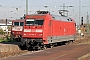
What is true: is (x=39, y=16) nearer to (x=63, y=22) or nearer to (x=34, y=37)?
(x=34, y=37)

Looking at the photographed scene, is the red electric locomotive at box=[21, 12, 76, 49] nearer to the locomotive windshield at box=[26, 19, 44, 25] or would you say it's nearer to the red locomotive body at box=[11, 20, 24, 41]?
the locomotive windshield at box=[26, 19, 44, 25]

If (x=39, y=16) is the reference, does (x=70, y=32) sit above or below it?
below

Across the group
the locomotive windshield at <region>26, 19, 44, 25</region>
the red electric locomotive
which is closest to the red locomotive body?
the red electric locomotive

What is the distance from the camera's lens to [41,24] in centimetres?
2769

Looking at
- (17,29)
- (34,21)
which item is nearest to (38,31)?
(34,21)

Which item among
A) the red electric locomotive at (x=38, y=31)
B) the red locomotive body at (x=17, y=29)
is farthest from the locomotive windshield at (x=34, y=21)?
the red locomotive body at (x=17, y=29)

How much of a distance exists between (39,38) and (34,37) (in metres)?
0.55

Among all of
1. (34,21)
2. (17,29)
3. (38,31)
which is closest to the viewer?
(38,31)

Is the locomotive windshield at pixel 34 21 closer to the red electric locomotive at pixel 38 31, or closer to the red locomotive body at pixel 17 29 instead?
the red electric locomotive at pixel 38 31

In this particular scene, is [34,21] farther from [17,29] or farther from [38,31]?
[17,29]

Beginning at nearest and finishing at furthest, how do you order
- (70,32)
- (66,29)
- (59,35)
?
(59,35) → (66,29) → (70,32)

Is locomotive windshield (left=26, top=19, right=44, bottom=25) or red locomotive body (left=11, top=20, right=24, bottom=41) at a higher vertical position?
locomotive windshield (left=26, top=19, right=44, bottom=25)

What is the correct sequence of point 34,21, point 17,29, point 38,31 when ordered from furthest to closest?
point 17,29, point 34,21, point 38,31

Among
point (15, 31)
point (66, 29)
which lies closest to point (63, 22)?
point (66, 29)
